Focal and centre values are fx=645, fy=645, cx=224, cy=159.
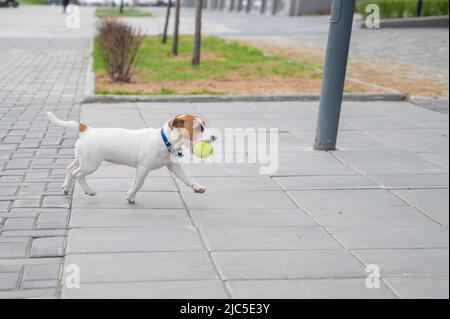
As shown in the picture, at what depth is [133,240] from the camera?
4.86 meters

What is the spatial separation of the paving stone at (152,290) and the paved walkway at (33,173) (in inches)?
7.5

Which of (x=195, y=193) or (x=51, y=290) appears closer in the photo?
(x=51, y=290)

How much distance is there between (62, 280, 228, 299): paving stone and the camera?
3922 mm

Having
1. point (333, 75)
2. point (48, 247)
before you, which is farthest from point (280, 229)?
point (333, 75)

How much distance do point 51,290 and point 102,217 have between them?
1414mm

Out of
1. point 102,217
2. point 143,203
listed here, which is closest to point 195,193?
point 143,203

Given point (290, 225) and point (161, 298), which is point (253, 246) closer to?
point (290, 225)

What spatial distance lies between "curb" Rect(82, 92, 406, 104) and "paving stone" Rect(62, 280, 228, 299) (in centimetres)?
717

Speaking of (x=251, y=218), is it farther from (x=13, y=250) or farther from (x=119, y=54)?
(x=119, y=54)

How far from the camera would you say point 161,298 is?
3.91 meters

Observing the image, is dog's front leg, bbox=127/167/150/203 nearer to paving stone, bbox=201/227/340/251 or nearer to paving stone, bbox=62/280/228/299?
paving stone, bbox=201/227/340/251

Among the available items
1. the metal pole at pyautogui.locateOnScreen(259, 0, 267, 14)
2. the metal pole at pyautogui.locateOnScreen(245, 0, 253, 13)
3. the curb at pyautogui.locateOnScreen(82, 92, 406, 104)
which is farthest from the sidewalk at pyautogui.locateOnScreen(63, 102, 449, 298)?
the metal pole at pyautogui.locateOnScreen(245, 0, 253, 13)

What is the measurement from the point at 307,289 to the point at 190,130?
1.80m

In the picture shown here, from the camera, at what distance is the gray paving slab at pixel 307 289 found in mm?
3977
